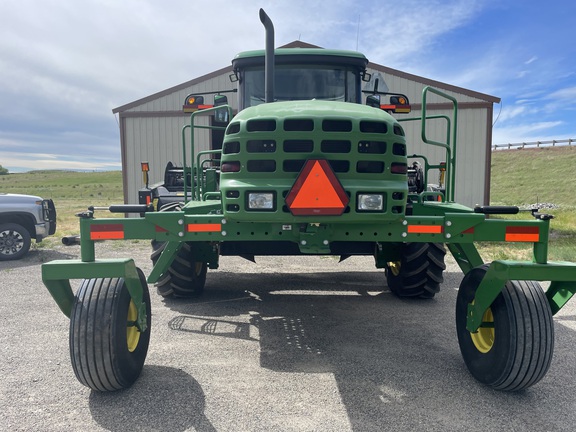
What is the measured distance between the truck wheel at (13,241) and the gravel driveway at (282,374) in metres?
3.37

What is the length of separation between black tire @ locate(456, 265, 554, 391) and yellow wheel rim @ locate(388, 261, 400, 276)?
93.1 inches

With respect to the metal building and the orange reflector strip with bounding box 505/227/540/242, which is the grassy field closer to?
the metal building

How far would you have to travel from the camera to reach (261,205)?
10.2ft

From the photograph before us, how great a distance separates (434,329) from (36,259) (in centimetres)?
765

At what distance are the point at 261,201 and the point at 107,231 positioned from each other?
118cm

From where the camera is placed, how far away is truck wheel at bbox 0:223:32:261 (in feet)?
28.7

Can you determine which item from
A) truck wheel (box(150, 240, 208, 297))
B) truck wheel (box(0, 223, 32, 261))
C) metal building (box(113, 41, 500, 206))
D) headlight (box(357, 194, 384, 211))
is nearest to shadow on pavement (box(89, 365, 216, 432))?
headlight (box(357, 194, 384, 211))

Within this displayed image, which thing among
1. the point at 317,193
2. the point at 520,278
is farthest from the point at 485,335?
the point at 317,193

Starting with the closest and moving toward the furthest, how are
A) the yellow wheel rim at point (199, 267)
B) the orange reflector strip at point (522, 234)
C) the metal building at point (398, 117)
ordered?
1. the orange reflector strip at point (522, 234)
2. the yellow wheel rim at point (199, 267)
3. the metal building at point (398, 117)

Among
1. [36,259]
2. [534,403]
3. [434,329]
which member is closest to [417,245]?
[434,329]

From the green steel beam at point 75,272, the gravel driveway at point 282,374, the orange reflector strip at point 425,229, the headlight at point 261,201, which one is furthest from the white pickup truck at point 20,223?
the orange reflector strip at point 425,229

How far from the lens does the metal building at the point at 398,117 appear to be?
44.8ft

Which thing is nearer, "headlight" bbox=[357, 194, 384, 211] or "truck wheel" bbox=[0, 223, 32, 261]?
"headlight" bbox=[357, 194, 384, 211]

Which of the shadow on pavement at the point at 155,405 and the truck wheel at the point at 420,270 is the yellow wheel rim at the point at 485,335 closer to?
the truck wheel at the point at 420,270
